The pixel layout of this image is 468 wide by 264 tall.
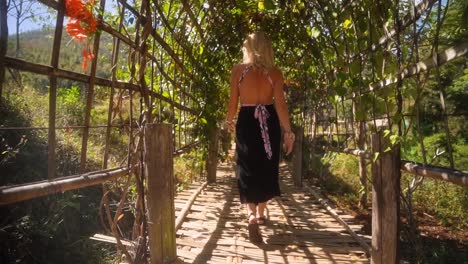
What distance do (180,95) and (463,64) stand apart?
3.23 meters

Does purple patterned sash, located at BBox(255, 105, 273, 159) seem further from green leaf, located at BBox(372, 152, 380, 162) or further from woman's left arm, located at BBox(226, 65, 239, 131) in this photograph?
green leaf, located at BBox(372, 152, 380, 162)

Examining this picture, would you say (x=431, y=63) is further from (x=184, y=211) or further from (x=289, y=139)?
(x=184, y=211)

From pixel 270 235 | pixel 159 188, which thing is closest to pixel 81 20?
pixel 159 188

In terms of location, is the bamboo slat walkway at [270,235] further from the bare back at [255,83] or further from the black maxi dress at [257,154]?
the bare back at [255,83]

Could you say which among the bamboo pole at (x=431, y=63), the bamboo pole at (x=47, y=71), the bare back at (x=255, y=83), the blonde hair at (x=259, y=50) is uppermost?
the blonde hair at (x=259, y=50)

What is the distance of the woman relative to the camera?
2.46m

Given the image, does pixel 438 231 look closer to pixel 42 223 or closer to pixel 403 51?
pixel 403 51

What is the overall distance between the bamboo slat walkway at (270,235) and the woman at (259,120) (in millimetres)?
265

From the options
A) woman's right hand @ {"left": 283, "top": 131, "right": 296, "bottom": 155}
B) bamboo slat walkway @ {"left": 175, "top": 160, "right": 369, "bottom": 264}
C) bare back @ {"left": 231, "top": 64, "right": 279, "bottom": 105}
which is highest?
bare back @ {"left": 231, "top": 64, "right": 279, "bottom": 105}

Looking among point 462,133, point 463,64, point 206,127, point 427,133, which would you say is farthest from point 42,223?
point 427,133

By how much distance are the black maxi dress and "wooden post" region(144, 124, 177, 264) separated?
712 millimetres

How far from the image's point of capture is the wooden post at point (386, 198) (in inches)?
64.4

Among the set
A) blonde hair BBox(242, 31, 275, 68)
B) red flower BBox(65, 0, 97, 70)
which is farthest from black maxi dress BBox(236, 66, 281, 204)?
red flower BBox(65, 0, 97, 70)

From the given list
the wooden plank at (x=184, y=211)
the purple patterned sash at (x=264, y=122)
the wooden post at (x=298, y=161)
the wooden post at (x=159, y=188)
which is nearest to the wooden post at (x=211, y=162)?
the wooden plank at (x=184, y=211)
